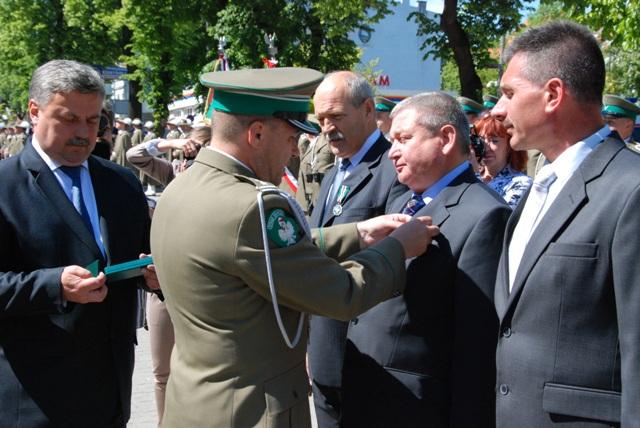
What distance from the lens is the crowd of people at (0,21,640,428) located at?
2.08m

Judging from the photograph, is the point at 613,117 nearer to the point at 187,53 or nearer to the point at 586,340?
the point at 586,340

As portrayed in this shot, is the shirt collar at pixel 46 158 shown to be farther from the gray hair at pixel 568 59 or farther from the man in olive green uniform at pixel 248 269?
the gray hair at pixel 568 59

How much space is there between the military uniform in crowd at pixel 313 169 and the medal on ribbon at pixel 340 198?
2246 millimetres

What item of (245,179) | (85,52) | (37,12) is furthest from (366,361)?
(37,12)

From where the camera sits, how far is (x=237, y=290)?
2262 millimetres

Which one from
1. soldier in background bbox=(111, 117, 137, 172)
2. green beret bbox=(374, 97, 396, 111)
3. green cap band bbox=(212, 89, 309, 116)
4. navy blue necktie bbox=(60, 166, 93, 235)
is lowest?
soldier in background bbox=(111, 117, 137, 172)

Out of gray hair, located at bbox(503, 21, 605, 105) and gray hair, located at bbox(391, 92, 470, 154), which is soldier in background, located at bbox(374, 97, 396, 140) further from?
gray hair, located at bbox(503, 21, 605, 105)

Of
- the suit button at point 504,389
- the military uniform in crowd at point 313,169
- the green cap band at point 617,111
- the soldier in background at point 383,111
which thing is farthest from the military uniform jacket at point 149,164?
the green cap band at point 617,111

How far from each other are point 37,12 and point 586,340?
130ft

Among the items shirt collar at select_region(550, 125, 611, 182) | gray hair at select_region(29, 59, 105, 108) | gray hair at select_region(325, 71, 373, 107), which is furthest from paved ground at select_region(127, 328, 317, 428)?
shirt collar at select_region(550, 125, 611, 182)

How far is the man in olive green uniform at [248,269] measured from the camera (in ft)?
7.28

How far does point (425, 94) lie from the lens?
2992mm

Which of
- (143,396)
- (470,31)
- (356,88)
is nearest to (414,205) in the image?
(356,88)

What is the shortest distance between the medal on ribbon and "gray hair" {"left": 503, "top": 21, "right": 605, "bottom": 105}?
172 centimetres
